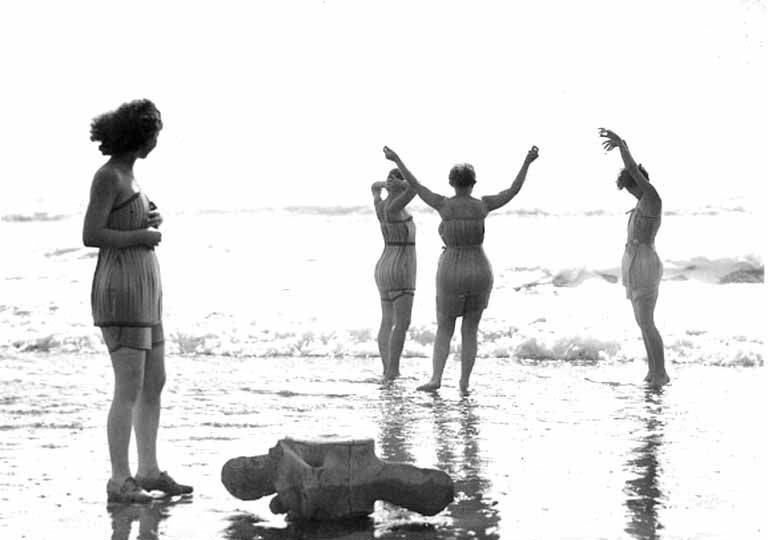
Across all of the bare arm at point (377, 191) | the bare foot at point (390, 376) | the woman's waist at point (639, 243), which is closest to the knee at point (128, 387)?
the bare foot at point (390, 376)

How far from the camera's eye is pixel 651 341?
12.9m

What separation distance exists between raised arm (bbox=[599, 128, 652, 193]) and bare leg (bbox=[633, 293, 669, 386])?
110 cm

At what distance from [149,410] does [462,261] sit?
204 inches

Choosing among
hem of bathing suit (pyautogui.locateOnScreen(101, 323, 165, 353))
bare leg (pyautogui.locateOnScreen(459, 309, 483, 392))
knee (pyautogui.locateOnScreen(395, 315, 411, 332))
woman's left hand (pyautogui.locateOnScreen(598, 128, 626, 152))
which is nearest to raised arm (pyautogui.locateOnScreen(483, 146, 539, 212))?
woman's left hand (pyautogui.locateOnScreen(598, 128, 626, 152))

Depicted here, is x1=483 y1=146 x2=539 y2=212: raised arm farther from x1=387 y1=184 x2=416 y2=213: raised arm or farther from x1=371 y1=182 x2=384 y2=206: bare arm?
x1=371 y1=182 x2=384 y2=206: bare arm

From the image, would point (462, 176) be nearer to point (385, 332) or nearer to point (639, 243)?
point (639, 243)

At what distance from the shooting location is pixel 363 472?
6848 millimetres

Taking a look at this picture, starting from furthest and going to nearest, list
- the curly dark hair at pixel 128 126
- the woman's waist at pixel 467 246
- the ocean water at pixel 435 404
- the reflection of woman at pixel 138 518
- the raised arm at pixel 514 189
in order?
the woman's waist at pixel 467 246, the raised arm at pixel 514 189, the curly dark hair at pixel 128 126, the ocean water at pixel 435 404, the reflection of woman at pixel 138 518

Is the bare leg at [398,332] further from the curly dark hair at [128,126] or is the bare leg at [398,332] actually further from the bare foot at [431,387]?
the curly dark hair at [128,126]

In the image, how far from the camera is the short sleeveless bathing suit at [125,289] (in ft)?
23.6

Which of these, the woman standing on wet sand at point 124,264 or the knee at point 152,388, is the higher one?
the woman standing on wet sand at point 124,264

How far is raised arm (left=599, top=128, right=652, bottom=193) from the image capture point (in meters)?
11.8

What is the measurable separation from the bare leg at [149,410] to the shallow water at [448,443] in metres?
0.29

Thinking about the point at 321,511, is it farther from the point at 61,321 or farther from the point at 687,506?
the point at 61,321
